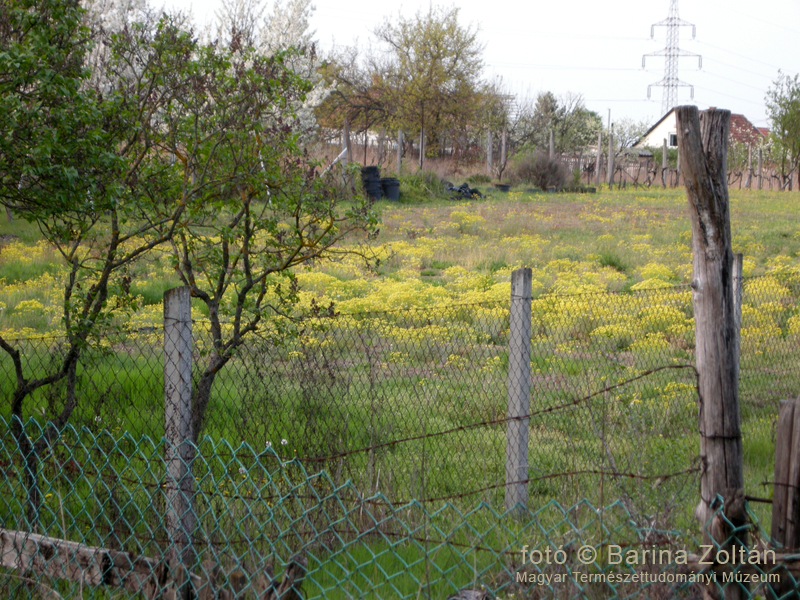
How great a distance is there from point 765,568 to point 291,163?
345 centimetres

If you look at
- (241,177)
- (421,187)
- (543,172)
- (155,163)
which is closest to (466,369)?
(241,177)

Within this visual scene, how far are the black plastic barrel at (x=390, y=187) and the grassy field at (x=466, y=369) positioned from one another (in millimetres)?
6775

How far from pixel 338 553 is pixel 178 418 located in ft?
3.37

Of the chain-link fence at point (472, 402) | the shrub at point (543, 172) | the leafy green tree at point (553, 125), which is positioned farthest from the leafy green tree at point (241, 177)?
the leafy green tree at point (553, 125)

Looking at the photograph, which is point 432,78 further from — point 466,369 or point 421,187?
point 466,369

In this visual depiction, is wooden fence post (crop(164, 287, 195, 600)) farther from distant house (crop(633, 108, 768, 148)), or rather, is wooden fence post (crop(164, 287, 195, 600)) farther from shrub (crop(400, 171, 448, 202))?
distant house (crop(633, 108, 768, 148))

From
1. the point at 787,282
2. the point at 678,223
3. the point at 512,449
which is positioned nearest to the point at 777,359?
the point at 787,282

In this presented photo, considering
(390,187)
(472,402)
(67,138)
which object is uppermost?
(390,187)

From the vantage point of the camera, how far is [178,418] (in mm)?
3018

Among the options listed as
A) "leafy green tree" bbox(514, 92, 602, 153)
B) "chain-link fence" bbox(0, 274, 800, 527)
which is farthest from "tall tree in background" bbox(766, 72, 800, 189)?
"chain-link fence" bbox(0, 274, 800, 527)

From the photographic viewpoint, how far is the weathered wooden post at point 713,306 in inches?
87.4

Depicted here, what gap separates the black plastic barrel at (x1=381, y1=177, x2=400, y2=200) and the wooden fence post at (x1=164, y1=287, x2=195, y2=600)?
1916 cm

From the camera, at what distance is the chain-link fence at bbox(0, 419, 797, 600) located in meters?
2.20

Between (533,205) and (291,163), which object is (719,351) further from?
(533,205)
